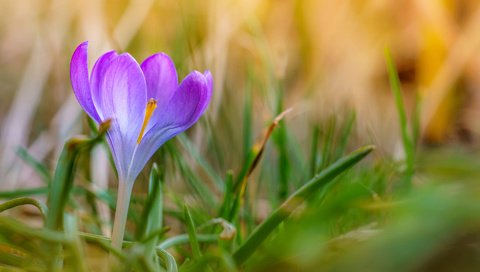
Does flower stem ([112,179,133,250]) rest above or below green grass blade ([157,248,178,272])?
above

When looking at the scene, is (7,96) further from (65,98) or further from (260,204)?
(260,204)

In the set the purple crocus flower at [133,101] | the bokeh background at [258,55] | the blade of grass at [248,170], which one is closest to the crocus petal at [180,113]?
the purple crocus flower at [133,101]

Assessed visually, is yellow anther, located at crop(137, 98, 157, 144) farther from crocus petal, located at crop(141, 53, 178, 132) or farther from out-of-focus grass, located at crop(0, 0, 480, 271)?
out-of-focus grass, located at crop(0, 0, 480, 271)

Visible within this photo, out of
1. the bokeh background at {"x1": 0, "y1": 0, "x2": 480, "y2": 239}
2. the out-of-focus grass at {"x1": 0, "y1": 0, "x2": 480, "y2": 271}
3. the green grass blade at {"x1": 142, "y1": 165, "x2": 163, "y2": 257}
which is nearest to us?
the green grass blade at {"x1": 142, "y1": 165, "x2": 163, "y2": 257}

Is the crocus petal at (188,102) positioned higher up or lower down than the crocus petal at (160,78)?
lower down

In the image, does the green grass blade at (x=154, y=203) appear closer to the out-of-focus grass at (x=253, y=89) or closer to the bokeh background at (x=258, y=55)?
the out-of-focus grass at (x=253, y=89)

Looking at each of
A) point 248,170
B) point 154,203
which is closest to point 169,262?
point 154,203

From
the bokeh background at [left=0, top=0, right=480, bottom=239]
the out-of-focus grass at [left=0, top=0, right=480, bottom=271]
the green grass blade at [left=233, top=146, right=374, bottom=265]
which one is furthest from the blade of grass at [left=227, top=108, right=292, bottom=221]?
the bokeh background at [left=0, top=0, right=480, bottom=239]
